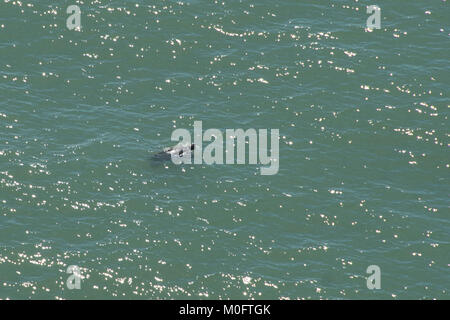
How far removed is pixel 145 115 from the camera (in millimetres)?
101000

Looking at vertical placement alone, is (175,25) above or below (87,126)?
above

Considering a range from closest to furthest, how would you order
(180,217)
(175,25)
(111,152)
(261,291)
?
(261,291) → (180,217) → (111,152) → (175,25)

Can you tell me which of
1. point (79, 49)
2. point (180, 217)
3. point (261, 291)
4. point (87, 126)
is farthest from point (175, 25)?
point (261, 291)

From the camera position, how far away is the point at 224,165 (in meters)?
96.1

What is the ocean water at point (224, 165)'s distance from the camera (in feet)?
277

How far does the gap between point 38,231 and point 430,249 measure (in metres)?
37.5

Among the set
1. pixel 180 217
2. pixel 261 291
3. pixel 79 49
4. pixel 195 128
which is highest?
pixel 79 49

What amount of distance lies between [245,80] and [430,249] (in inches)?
1225

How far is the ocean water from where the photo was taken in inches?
3329

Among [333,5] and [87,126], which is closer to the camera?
[87,126]

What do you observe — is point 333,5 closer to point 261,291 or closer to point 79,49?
point 79,49

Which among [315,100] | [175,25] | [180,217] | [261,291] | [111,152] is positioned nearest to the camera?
[261,291]

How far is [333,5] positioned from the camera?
116 m

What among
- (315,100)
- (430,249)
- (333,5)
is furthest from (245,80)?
(430,249)
